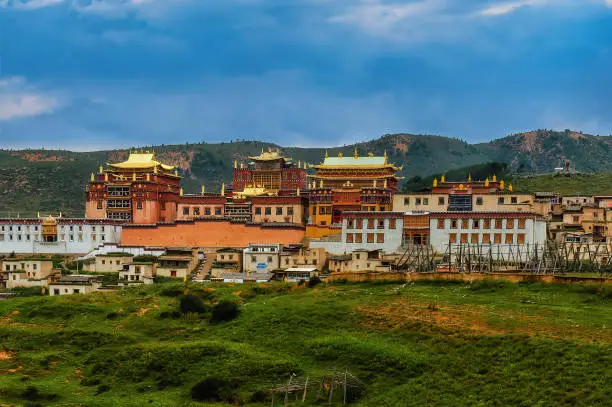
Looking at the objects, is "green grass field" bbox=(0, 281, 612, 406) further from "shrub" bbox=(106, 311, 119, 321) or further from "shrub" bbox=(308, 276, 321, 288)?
"shrub" bbox=(308, 276, 321, 288)

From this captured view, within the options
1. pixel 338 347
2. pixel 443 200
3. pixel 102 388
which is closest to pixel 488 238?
pixel 443 200

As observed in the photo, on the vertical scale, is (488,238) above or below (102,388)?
above

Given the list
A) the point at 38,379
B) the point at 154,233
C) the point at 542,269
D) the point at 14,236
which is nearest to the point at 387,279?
the point at 542,269

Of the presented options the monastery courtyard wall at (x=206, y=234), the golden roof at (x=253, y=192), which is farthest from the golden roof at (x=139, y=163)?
the monastery courtyard wall at (x=206, y=234)

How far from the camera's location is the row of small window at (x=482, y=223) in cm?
8000

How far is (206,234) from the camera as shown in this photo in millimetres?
90938

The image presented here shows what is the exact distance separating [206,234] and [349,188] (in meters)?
18.1

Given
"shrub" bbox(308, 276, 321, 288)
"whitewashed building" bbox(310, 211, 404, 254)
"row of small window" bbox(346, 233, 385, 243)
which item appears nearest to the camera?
"shrub" bbox(308, 276, 321, 288)

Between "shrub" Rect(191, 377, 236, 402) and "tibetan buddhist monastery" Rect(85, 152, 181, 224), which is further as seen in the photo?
"tibetan buddhist monastery" Rect(85, 152, 181, 224)

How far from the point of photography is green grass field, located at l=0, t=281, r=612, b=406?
39844mm

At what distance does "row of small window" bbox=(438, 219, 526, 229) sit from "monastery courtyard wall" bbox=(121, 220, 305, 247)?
1610 cm

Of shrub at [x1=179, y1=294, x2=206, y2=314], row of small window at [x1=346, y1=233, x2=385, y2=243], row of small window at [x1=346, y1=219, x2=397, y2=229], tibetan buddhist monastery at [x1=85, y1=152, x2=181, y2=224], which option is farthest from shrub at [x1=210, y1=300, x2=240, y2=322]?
tibetan buddhist monastery at [x1=85, y1=152, x2=181, y2=224]

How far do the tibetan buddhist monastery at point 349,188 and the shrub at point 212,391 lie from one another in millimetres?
47652

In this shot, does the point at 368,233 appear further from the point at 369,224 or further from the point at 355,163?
the point at 355,163
